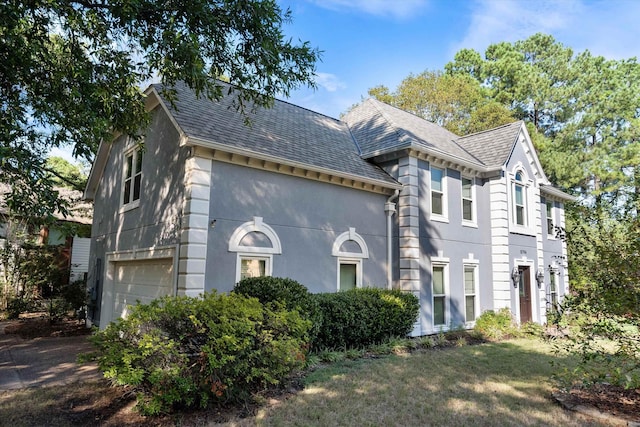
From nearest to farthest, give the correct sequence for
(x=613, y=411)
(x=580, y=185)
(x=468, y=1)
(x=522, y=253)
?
(x=613, y=411) < (x=468, y=1) < (x=522, y=253) < (x=580, y=185)

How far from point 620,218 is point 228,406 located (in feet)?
21.1

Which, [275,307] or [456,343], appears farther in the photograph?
[456,343]

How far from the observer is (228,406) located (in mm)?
5441

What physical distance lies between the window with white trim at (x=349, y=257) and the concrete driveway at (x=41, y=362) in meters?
5.72

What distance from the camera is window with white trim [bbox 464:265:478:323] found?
1285 centimetres

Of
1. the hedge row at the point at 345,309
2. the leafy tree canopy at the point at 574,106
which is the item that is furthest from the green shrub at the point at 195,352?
the leafy tree canopy at the point at 574,106

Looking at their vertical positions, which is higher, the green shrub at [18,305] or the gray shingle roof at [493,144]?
the gray shingle roof at [493,144]

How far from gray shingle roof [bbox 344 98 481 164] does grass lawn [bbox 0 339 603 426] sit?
6352mm

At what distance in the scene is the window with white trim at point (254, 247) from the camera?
27.7 ft

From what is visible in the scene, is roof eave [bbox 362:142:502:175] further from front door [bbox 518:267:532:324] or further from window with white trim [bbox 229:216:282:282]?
window with white trim [bbox 229:216:282:282]

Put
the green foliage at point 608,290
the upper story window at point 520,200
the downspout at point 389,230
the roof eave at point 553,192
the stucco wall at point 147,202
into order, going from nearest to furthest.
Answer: the green foliage at point 608,290 → the stucco wall at point 147,202 → the downspout at point 389,230 → the upper story window at point 520,200 → the roof eave at point 553,192

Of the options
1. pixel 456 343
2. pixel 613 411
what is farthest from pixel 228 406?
pixel 456 343

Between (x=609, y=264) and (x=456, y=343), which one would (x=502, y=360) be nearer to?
(x=456, y=343)

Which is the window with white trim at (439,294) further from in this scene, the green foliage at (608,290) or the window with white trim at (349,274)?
the green foliage at (608,290)
